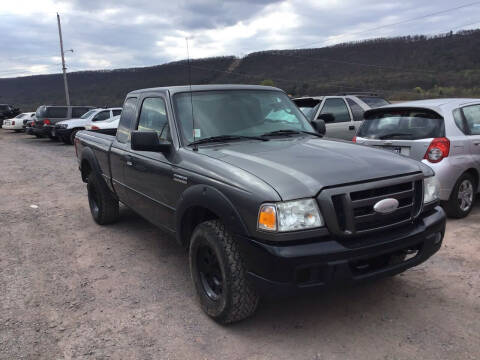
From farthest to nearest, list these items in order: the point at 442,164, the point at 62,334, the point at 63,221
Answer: the point at 63,221 → the point at 442,164 → the point at 62,334

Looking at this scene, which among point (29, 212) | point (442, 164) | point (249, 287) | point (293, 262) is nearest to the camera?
point (293, 262)

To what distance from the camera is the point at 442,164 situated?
5086 mm

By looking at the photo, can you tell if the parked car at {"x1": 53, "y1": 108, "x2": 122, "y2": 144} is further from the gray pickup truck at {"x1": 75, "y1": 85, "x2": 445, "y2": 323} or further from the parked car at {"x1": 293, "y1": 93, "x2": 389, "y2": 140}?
the gray pickup truck at {"x1": 75, "y1": 85, "x2": 445, "y2": 323}

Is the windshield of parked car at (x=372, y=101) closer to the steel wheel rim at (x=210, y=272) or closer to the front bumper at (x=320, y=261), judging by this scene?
the front bumper at (x=320, y=261)

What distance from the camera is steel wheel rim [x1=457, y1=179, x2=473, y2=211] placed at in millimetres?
5301

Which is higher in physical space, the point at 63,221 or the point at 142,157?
the point at 142,157

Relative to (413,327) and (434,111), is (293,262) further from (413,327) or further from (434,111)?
(434,111)

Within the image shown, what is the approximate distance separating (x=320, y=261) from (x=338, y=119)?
712 cm

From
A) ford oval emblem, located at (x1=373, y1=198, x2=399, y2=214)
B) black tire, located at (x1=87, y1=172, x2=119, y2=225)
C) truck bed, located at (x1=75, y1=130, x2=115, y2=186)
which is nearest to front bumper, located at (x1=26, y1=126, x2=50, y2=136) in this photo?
truck bed, located at (x1=75, y1=130, x2=115, y2=186)

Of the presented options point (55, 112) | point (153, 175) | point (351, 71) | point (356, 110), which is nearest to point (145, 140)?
point (153, 175)

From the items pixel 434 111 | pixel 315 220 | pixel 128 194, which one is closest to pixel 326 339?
pixel 315 220

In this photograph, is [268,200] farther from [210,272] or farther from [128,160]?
[128,160]

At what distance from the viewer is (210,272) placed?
319cm

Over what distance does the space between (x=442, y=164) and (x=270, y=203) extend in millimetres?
3495
